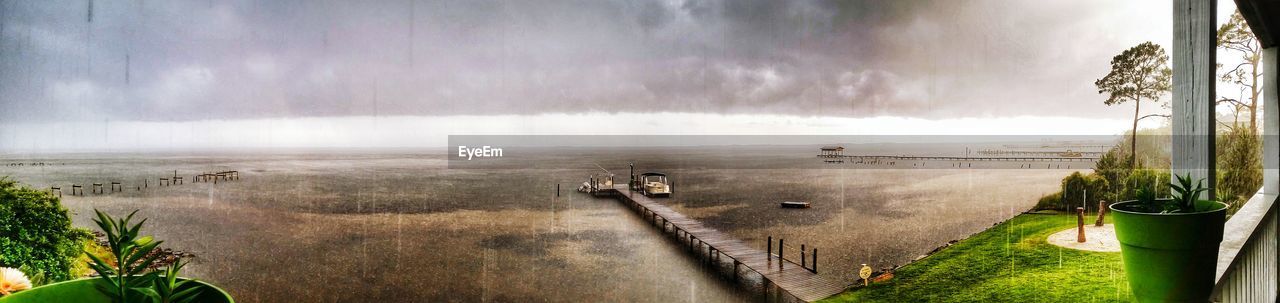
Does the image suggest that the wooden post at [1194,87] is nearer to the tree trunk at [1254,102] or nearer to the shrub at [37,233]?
the shrub at [37,233]

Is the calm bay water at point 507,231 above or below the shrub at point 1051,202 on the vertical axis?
below

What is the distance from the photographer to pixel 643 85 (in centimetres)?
9212

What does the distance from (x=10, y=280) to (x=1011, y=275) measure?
14.7m

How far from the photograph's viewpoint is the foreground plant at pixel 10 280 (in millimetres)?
741

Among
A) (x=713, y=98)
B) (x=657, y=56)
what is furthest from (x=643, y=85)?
(x=713, y=98)

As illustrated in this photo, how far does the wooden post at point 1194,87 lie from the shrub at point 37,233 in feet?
39.0

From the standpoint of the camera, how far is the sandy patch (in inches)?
471

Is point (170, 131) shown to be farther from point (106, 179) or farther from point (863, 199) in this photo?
point (863, 199)

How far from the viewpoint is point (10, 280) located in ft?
2.48

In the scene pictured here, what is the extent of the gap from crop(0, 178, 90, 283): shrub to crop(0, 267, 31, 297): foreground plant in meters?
10.5

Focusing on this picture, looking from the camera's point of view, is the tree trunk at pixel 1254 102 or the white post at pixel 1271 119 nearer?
the white post at pixel 1271 119

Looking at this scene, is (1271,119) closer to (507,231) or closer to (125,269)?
(125,269)

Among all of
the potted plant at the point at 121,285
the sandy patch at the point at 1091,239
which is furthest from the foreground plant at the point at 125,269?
the sandy patch at the point at 1091,239

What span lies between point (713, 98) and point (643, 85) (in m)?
14.7
